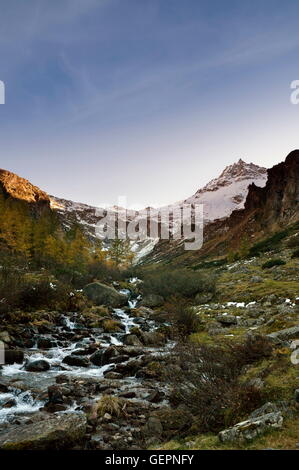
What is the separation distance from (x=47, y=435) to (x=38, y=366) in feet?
21.3

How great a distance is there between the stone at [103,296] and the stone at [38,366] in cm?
1631

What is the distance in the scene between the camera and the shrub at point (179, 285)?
30.4 m

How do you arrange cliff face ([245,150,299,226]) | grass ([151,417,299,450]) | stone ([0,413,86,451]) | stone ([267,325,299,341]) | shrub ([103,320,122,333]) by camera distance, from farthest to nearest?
cliff face ([245,150,299,226]) < shrub ([103,320,122,333]) < stone ([267,325,299,341]) < stone ([0,413,86,451]) < grass ([151,417,299,450])

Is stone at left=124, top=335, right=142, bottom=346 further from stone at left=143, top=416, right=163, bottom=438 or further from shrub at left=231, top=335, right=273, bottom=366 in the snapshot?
stone at left=143, top=416, right=163, bottom=438

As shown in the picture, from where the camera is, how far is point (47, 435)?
665cm

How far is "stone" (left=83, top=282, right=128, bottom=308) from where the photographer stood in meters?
29.8

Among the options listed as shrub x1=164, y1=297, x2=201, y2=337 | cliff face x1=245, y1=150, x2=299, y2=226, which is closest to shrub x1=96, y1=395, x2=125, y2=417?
shrub x1=164, y1=297, x2=201, y2=337

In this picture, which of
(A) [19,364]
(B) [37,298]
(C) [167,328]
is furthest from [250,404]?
(B) [37,298]

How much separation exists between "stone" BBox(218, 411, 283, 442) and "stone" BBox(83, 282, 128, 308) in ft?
81.4

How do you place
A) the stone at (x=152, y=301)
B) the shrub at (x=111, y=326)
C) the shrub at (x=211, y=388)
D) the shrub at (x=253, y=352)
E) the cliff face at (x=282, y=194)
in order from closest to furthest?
the shrub at (x=211, y=388) < the shrub at (x=253, y=352) < the shrub at (x=111, y=326) < the stone at (x=152, y=301) < the cliff face at (x=282, y=194)

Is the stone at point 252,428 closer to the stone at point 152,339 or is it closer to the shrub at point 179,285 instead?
the stone at point 152,339

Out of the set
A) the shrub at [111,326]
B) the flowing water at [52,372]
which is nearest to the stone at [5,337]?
the flowing water at [52,372]

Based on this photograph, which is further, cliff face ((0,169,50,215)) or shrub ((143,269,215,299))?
Answer: cliff face ((0,169,50,215))

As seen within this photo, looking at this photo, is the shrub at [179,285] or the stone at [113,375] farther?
the shrub at [179,285]
